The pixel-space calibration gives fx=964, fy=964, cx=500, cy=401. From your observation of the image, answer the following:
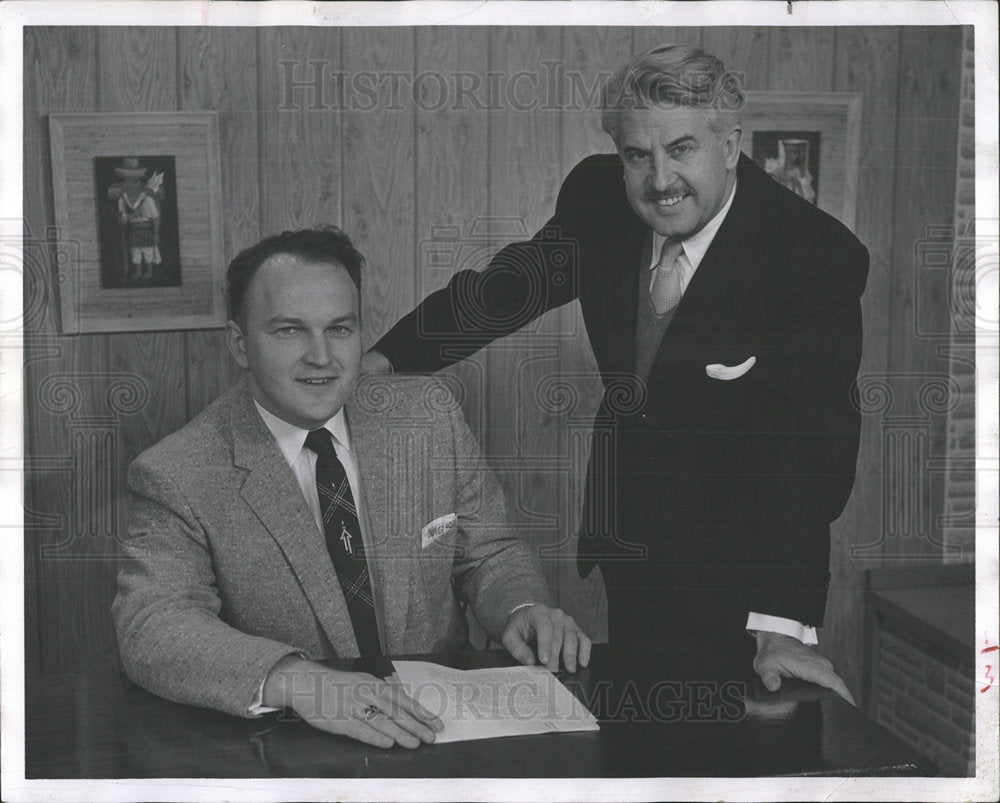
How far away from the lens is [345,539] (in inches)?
73.0

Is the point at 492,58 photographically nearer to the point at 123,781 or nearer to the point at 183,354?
the point at 183,354

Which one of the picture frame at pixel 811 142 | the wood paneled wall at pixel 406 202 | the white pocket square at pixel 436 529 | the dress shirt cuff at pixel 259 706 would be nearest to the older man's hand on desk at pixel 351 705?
the dress shirt cuff at pixel 259 706

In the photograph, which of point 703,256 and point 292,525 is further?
point 703,256

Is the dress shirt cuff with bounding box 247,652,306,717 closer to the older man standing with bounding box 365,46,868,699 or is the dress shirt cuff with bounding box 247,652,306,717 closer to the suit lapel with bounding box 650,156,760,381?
the older man standing with bounding box 365,46,868,699

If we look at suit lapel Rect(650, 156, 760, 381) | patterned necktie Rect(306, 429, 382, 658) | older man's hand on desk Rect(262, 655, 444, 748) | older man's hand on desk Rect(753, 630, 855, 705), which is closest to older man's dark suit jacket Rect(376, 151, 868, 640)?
suit lapel Rect(650, 156, 760, 381)

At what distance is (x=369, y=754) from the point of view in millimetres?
1491

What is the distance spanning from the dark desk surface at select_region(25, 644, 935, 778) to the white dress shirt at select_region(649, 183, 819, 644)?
0.18 meters

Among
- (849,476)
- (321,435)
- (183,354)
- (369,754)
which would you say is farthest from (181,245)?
(849,476)

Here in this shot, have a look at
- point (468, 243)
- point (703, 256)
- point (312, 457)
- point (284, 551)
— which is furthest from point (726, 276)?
point (284, 551)

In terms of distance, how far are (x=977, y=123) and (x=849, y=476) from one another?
74 centimetres

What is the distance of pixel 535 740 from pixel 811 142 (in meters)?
1.24

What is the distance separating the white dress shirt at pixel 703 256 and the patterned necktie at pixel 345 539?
74cm

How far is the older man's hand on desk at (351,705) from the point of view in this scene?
1494mm

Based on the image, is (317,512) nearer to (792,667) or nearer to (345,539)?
(345,539)
